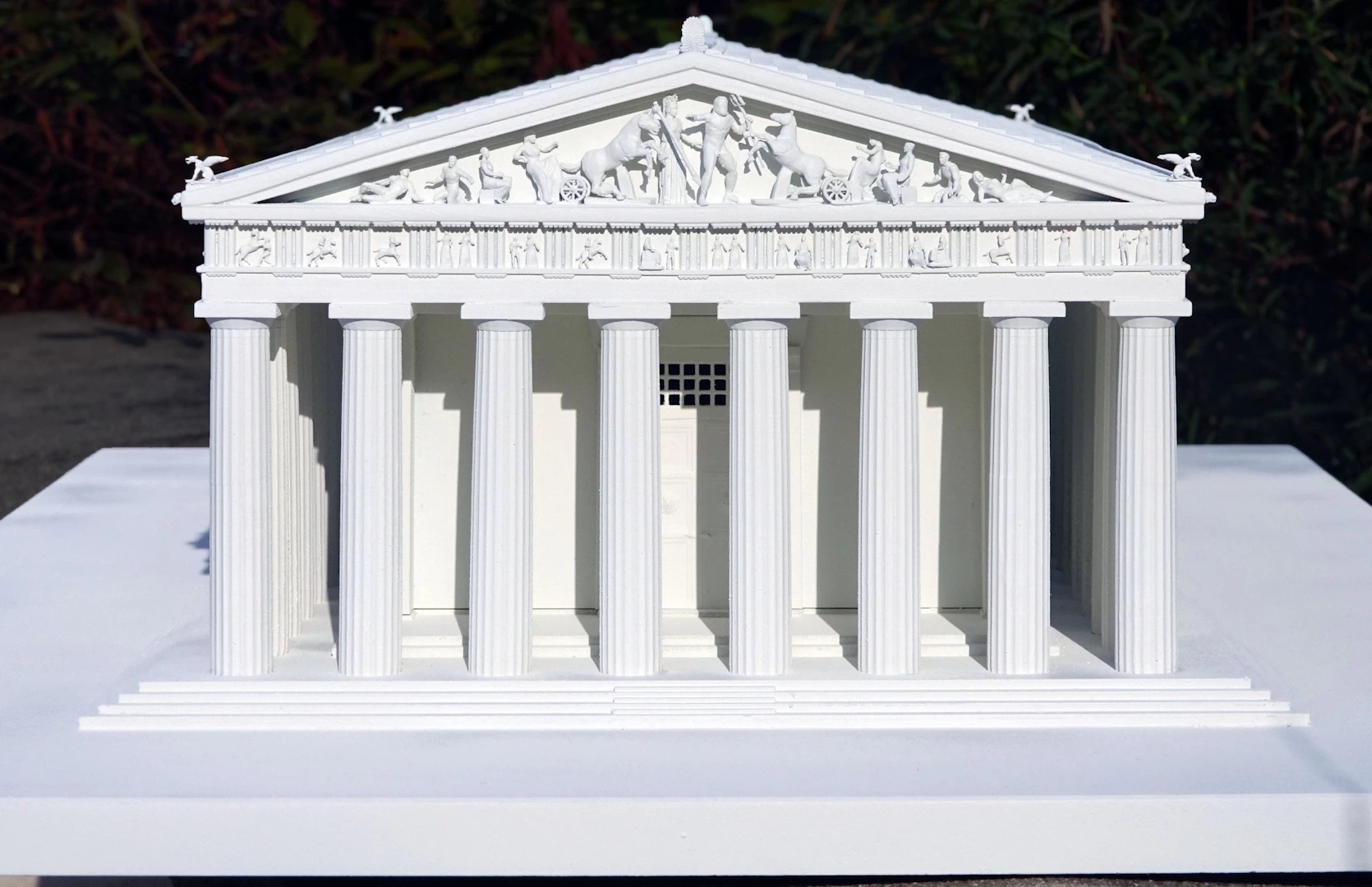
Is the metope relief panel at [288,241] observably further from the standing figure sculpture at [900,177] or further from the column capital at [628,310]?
the standing figure sculpture at [900,177]

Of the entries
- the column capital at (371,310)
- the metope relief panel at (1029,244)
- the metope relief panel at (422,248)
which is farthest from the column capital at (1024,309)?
the column capital at (371,310)

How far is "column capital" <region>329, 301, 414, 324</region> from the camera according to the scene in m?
20.3

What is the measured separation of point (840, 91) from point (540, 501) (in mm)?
5884

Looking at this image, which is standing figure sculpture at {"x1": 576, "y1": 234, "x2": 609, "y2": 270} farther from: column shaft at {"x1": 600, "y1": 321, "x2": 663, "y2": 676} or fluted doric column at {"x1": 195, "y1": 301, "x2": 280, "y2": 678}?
fluted doric column at {"x1": 195, "y1": 301, "x2": 280, "y2": 678}

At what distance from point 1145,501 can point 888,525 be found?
2.65 m

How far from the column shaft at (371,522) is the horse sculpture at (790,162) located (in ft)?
13.7

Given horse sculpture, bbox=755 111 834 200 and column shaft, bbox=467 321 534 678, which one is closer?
horse sculpture, bbox=755 111 834 200

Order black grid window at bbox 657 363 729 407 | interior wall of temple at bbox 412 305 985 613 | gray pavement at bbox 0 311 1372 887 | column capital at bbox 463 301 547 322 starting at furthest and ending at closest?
gray pavement at bbox 0 311 1372 887
black grid window at bbox 657 363 729 407
interior wall of temple at bbox 412 305 985 613
column capital at bbox 463 301 547 322

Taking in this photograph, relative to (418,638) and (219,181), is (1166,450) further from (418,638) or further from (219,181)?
(219,181)

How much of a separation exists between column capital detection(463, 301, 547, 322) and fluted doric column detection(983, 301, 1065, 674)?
466cm

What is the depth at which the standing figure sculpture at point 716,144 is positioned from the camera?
19984 mm

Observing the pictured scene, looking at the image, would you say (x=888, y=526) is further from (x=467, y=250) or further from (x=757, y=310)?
(x=467, y=250)

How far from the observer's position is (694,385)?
23234 mm

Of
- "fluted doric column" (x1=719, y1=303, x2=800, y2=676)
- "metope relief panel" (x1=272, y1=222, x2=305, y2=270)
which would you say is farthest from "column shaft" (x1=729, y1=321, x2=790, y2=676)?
"metope relief panel" (x1=272, y1=222, x2=305, y2=270)
